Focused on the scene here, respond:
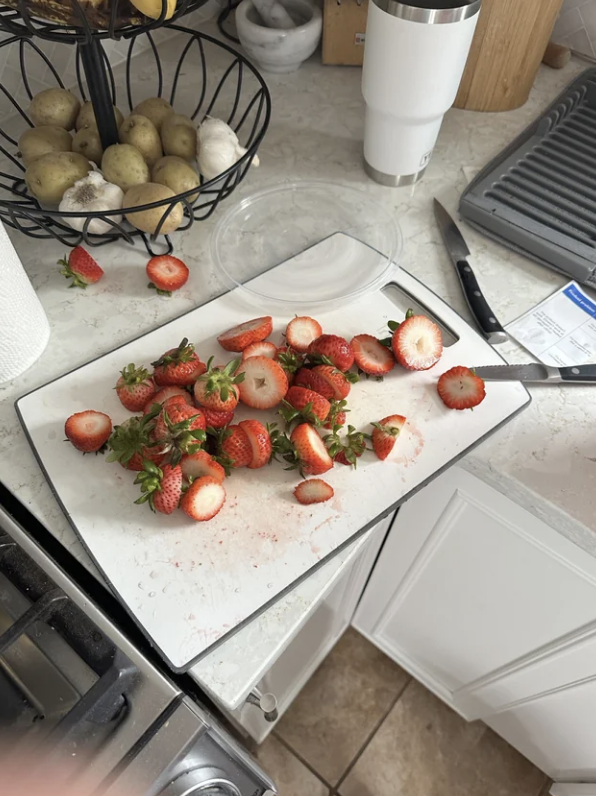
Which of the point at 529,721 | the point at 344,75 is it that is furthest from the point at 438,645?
the point at 344,75

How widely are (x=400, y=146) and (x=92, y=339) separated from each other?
0.47 metres

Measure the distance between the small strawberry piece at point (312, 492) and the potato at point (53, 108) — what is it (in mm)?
572

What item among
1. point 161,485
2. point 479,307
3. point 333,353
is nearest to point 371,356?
point 333,353

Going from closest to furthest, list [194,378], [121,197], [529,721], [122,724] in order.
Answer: [122,724], [194,378], [121,197], [529,721]

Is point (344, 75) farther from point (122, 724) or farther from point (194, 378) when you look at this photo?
point (122, 724)

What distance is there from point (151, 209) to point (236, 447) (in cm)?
31

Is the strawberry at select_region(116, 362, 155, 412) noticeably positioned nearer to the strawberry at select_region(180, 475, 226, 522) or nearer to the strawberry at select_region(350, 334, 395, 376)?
the strawberry at select_region(180, 475, 226, 522)

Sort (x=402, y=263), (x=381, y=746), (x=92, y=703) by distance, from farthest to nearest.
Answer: (x=381, y=746) < (x=402, y=263) < (x=92, y=703)

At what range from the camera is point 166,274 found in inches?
28.5

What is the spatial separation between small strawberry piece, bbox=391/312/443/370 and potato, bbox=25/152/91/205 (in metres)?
0.42

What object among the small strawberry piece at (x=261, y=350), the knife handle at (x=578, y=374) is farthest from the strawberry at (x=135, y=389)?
the knife handle at (x=578, y=374)

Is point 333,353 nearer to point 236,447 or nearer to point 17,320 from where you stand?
point 236,447

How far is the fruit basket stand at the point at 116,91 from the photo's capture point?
1.89 ft

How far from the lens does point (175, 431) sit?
0.55 meters
